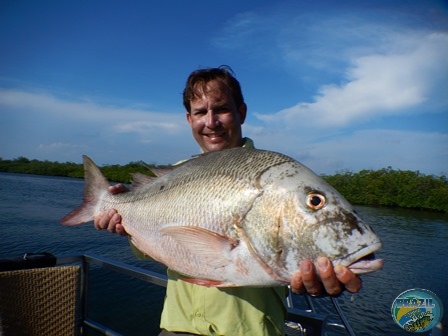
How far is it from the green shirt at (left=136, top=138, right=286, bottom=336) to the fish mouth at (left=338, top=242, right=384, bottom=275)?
70 centimetres

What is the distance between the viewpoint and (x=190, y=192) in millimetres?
2021

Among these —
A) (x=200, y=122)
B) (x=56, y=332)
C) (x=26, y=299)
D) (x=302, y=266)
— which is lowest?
(x=56, y=332)

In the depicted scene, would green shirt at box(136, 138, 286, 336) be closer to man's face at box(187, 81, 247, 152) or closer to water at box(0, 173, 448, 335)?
man's face at box(187, 81, 247, 152)

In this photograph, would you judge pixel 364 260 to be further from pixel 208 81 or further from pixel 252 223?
pixel 208 81

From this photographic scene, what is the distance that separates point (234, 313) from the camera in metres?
1.96

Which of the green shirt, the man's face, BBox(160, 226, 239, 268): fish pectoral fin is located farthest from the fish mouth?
the man's face

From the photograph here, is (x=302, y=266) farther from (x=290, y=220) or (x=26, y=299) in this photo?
(x=26, y=299)

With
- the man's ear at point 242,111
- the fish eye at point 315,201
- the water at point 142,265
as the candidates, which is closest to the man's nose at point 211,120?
the man's ear at point 242,111

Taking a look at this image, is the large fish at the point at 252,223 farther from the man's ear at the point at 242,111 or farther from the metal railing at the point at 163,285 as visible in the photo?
the metal railing at the point at 163,285

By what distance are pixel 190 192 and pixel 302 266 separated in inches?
32.4

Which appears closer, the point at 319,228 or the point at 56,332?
the point at 319,228

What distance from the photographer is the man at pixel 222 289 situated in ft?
5.14

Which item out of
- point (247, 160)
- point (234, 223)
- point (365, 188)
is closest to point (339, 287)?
point (234, 223)

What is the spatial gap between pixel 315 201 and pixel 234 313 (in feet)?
2.90
